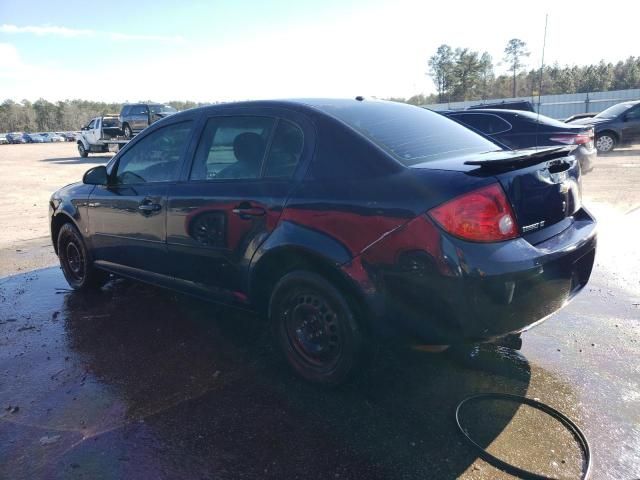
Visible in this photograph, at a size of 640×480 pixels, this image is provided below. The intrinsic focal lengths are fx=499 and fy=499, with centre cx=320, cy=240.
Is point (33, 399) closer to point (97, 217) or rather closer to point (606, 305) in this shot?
point (97, 217)

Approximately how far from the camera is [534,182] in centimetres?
270

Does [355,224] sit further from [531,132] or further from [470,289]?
[531,132]

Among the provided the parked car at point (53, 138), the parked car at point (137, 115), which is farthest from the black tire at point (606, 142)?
the parked car at point (53, 138)

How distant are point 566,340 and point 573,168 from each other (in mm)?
1339

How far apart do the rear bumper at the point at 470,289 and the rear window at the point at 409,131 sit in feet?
2.11

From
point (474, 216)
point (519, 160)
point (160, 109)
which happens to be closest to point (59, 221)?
point (474, 216)

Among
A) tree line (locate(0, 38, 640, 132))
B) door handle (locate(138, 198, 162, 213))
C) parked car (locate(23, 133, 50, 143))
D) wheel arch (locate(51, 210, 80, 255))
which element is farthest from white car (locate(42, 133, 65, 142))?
door handle (locate(138, 198, 162, 213))

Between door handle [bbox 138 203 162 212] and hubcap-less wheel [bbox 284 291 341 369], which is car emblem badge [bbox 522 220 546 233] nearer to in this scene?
hubcap-less wheel [bbox 284 291 341 369]

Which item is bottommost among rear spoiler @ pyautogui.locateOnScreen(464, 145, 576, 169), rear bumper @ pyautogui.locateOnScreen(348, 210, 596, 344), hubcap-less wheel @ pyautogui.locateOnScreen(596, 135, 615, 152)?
hubcap-less wheel @ pyautogui.locateOnScreen(596, 135, 615, 152)

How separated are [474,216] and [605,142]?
55.1 feet

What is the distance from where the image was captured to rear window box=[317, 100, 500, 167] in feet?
9.82

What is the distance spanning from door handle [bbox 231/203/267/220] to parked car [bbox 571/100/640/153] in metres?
15.8

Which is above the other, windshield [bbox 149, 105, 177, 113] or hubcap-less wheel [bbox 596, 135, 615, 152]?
windshield [bbox 149, 105, 177, 113]

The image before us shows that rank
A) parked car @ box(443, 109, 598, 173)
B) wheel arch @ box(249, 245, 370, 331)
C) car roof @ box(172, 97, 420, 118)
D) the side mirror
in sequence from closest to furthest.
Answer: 1. wheel arch @ box(249, 245, 370, 331)
2. car roof @ box(172, 97, 420, 118)
3. the side mirror
4. parked car @ box(443, 109, 598, 173)
